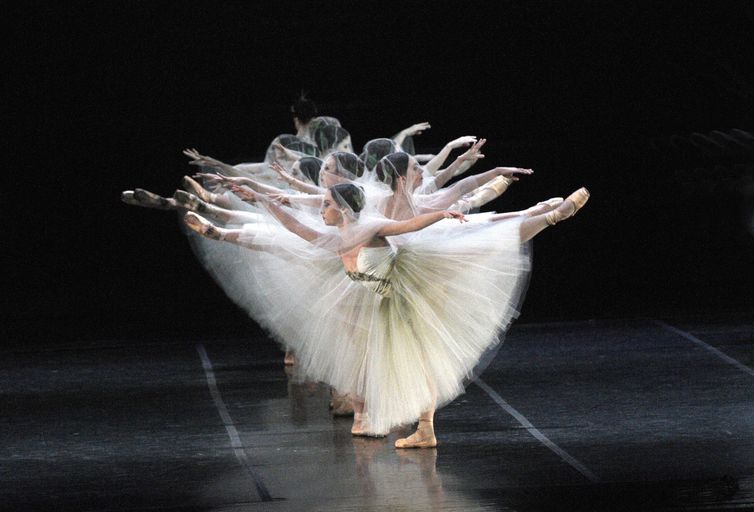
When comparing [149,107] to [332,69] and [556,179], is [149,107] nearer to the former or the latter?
[332,69]

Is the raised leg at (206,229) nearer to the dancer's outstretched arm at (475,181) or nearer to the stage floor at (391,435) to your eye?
the stage floor at (391,435)

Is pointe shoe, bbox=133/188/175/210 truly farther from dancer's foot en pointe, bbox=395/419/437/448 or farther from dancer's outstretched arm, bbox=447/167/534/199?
dancer's foot en pointe, bbox=395/419/437/448

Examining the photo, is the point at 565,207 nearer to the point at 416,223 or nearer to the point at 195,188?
the point at 416,223

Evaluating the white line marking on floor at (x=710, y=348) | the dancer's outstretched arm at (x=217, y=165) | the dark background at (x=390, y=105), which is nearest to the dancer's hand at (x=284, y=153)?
the dancer's outstretched arm at (x=217, y=165)

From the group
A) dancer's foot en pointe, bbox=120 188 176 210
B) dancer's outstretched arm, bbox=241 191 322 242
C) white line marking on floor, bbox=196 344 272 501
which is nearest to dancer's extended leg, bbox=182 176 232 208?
dancer's foot en pointe, bbox=120 188 176 210

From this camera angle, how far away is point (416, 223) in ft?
15.5

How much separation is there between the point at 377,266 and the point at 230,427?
95cm

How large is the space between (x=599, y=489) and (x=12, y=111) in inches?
276

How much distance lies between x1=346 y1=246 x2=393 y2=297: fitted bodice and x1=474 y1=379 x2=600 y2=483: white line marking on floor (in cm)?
74

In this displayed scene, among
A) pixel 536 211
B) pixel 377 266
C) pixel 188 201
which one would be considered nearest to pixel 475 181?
pixel 536 211

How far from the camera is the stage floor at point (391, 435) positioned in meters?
4.05

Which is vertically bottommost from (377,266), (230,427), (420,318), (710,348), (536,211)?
(710,348)

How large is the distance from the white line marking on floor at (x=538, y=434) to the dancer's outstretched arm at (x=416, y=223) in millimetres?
817

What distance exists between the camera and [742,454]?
4.45 meters
